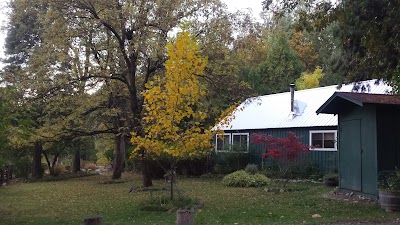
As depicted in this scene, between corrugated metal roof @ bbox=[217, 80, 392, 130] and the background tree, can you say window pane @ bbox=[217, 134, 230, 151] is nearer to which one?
corrugated metal roof @ bbox=[217, 80, 392, 130]

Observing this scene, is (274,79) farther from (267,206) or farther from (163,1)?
(267,206)

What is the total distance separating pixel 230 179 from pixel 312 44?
2883 cm

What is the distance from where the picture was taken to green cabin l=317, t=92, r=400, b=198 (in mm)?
12234

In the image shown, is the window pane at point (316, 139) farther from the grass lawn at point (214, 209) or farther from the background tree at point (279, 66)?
the background tree at point (279, 66)

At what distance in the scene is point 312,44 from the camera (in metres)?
43.7

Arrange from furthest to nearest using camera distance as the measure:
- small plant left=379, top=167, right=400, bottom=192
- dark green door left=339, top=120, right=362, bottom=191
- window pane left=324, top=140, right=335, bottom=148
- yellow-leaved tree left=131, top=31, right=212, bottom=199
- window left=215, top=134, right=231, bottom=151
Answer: window left=215, top=134, right=231, bottom=151
window pane left=324, top=140, right=335, bottom=148
dark green door left=339, top=120, right=362, bottom=191
small plant left=379, top=167, right=400, bottom=192
yellow-leaved tree left=131, top=31, right=212, bottom=199

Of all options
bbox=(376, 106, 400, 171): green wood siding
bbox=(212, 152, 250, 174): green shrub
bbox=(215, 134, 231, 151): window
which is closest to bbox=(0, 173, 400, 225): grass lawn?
bbox=(376, 106, 400, 171): green wood siding

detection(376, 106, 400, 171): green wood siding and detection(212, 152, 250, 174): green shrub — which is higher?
detection(376, 106, 400, 171): green wood siding

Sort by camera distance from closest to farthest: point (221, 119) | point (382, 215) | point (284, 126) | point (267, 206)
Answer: point (382, 215) → point (221, 119) → point (267, 206) → point (284, 126)

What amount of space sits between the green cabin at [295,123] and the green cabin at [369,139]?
5.16m

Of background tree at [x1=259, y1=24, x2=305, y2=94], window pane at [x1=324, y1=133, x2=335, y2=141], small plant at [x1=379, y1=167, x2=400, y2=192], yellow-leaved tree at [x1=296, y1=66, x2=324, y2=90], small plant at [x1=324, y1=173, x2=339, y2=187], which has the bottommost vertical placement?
small plant at [x1=324, y1=173, x2=339, y2=187]

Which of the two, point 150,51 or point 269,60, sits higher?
point 269,60

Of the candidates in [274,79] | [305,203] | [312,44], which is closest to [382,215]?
[305,203]

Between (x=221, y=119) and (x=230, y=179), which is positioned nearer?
(x=221, y=119)
